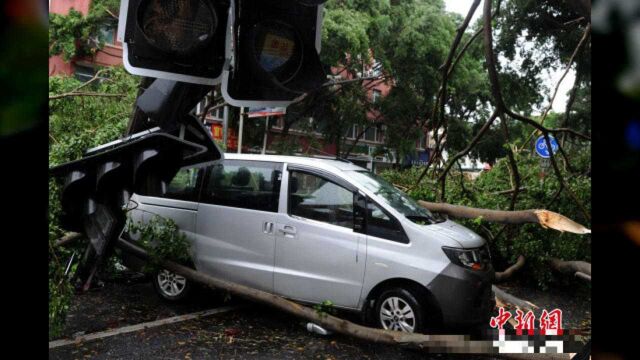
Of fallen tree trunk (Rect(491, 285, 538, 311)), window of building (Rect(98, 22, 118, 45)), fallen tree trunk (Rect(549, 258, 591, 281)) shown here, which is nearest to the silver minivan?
fallen tree trunk (Rect(491, 285, 538, 311))

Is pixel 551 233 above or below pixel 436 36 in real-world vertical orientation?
below

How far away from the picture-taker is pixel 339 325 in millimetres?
4547

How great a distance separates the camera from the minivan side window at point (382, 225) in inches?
203

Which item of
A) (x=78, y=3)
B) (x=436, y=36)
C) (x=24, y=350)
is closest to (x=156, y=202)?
(x=24, y=350)

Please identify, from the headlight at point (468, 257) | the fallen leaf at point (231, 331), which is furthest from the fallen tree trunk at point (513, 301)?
the fallen leaf at point (231, 331)

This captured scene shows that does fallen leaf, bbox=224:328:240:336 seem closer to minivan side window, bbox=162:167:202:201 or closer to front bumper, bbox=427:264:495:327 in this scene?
minivan side window, bbox=162:167:202:201

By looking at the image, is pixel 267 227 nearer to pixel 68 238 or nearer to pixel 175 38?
pixel 68 238

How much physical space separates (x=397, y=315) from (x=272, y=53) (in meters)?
3.28

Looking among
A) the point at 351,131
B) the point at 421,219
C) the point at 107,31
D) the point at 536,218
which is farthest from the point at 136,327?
the point at 351,131

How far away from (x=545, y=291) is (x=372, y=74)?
Answer: 1275 cm

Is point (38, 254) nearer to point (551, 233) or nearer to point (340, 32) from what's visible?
point (551, 233)

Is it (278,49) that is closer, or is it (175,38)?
(175,38)

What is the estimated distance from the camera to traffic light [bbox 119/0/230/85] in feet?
6.95

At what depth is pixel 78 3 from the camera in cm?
1492
